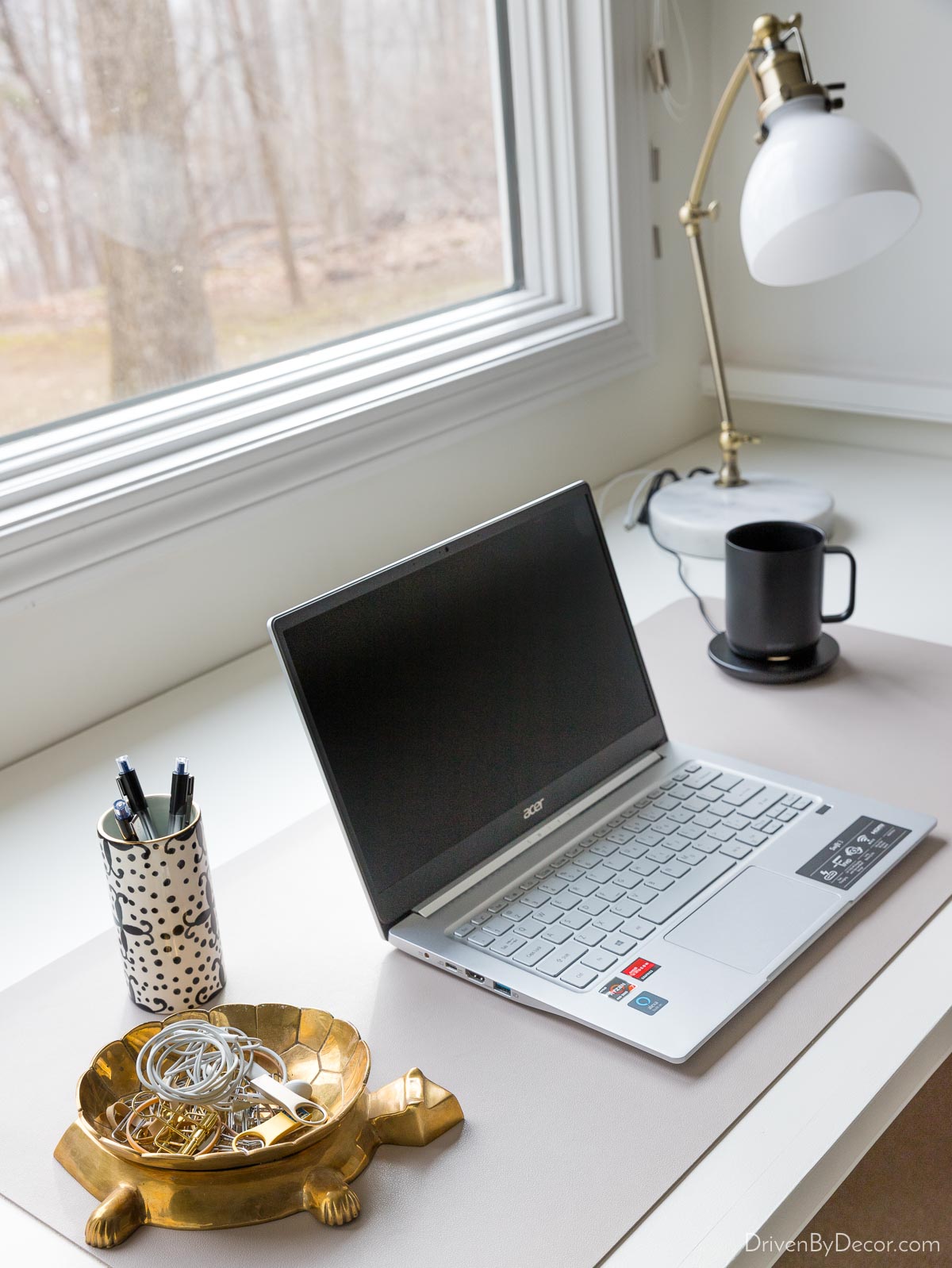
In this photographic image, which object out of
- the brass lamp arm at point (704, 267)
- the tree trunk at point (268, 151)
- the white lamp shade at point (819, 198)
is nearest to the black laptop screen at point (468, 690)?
the white lamp shade at point (819, 198)

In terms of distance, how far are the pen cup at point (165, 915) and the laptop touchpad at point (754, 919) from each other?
0.28 meters

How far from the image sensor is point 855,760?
961 mm

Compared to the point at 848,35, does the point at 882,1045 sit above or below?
below

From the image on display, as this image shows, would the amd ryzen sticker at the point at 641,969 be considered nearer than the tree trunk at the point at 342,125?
Yes

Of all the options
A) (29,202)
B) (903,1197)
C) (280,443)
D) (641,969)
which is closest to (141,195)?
(29,202)

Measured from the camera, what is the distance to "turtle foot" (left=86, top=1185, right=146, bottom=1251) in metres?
0.59

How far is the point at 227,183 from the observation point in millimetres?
1451

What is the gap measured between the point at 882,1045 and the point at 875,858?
165mm

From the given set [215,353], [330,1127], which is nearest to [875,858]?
[330,1127]

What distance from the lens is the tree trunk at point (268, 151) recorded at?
4.62 feet

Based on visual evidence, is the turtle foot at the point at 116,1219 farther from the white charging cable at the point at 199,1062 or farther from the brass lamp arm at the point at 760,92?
the brass lamp arm at the point at 760,92

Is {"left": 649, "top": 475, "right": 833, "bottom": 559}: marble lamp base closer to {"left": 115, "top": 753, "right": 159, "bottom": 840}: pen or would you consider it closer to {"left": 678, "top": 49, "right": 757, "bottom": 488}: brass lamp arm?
{"left": 678, "top": 49, "right": 757, "bottom": 488}: brass lamp arm

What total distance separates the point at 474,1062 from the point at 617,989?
0.09m

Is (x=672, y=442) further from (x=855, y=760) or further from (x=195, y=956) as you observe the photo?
(x=195, y=956)
